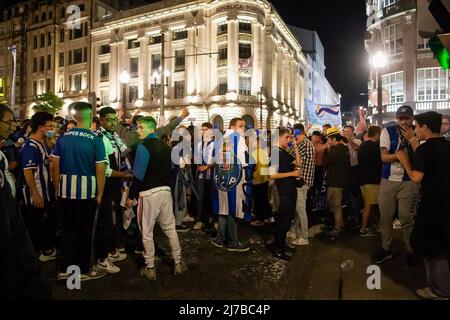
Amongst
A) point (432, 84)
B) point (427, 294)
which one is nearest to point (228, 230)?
point (427, 294)

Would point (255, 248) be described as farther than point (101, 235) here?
Yes

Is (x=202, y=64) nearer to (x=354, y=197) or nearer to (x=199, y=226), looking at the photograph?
(x=354, y=197)

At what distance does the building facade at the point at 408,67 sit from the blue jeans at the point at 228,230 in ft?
89.1

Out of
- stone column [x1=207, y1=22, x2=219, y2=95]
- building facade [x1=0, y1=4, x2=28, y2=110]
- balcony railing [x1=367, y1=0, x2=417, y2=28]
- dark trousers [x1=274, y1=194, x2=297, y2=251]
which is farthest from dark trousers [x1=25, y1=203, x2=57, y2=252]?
building facade [x1=0, y1=4, x2=28, y2=110]

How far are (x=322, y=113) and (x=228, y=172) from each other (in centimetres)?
1339

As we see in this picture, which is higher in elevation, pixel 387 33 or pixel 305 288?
pixel 387 33

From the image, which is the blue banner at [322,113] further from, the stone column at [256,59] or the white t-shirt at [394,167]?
the stone column at [256,59]

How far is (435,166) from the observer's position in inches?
156

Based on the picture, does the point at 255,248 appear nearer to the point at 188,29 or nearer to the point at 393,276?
the point at 393,276

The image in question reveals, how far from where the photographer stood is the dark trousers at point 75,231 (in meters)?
4.58

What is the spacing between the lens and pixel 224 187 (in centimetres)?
628

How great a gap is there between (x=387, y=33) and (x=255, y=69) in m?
14.9

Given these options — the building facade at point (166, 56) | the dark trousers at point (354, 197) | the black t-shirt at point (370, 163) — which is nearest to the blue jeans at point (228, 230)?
the black t-shirt at point (370, 163)
